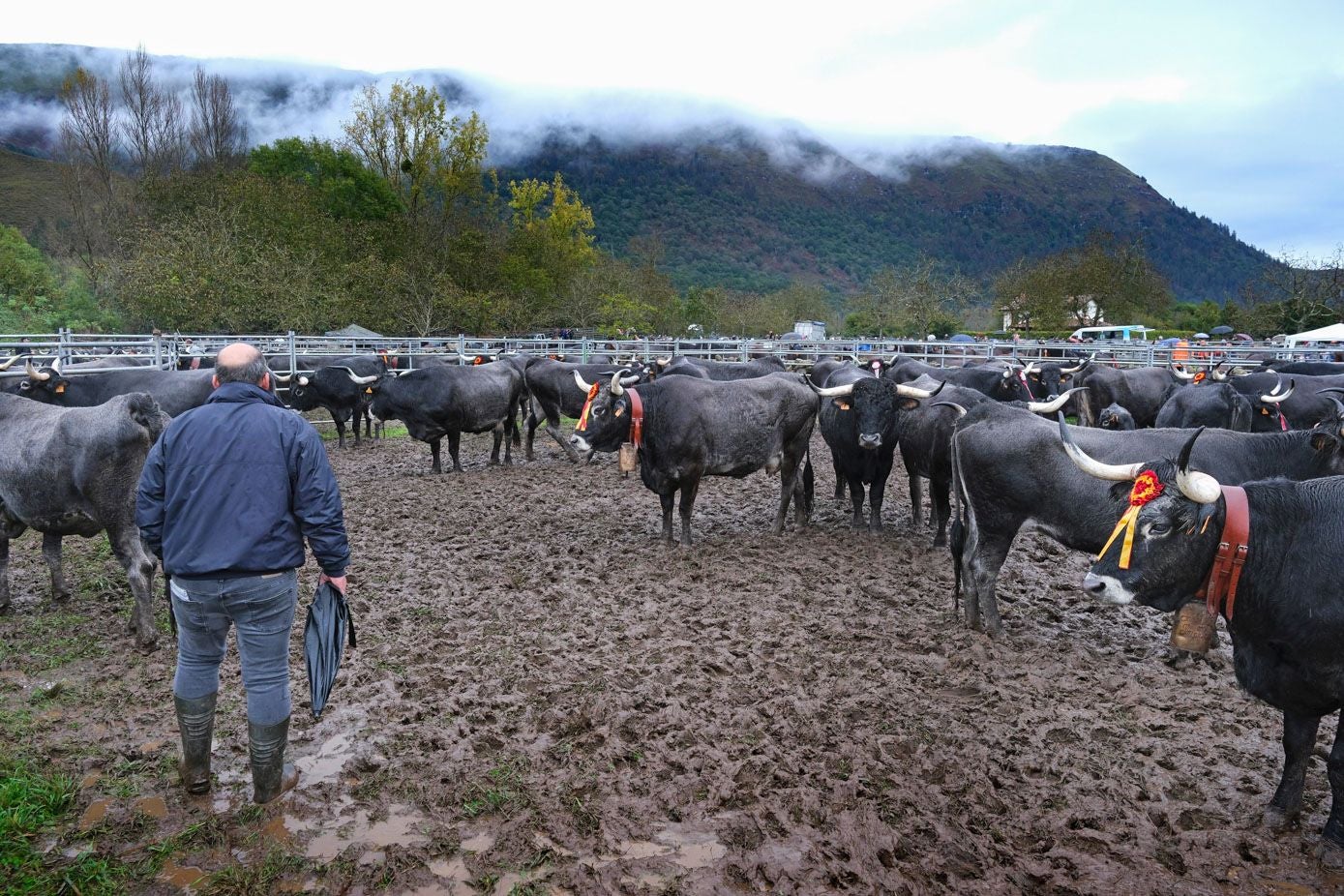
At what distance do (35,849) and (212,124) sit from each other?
53.8 m

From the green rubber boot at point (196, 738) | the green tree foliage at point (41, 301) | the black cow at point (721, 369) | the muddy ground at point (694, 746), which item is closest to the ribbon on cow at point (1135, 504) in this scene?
Answer: the muddy ground at point (694, 746)

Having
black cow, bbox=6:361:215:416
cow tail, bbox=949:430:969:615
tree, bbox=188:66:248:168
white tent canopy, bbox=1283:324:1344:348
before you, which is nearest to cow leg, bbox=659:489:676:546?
cow tail, bbox=949:430:969:615

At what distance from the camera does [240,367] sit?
372 cm

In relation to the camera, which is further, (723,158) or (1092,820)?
(723,158)

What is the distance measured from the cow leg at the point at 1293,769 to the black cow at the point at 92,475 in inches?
253

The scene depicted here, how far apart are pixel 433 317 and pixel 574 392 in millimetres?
24470

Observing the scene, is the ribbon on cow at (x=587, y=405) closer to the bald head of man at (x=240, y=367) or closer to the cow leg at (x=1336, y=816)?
the bald head of man at (x=240, y=367)

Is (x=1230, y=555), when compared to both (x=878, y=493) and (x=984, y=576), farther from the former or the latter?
(x=878, y=493)

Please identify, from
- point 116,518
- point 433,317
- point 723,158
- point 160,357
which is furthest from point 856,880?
point 723,158

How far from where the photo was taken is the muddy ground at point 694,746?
11.1ft

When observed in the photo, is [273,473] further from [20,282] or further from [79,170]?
[79,170]

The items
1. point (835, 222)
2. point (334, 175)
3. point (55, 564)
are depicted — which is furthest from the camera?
point (835, 222)

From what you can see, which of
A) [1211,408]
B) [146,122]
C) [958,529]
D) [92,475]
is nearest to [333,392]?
[92,475]

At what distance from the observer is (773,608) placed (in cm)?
656
